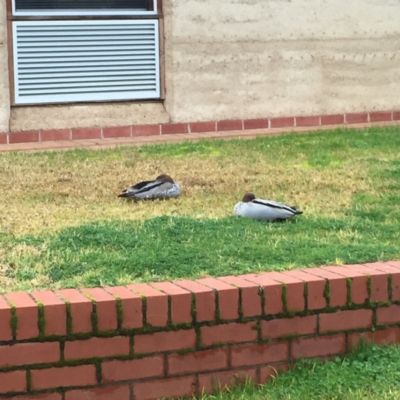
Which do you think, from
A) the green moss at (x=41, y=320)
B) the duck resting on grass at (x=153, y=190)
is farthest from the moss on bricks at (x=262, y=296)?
the duck resting on grass at (x=153, y=190)

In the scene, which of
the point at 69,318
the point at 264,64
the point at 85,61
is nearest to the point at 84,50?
the point at 85,61

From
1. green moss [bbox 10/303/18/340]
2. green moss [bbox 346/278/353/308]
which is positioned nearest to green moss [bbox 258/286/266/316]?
green moss [bbox 346/278/353/308]

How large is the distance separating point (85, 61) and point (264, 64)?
218 cm

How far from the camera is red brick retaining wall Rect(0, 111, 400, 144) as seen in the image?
1009cm

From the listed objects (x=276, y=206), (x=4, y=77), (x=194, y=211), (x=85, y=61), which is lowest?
Result: (x=194, y=211)

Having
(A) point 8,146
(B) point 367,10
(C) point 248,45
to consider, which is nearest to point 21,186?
(A) point 8,146

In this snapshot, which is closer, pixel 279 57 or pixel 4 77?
pixel 4 77

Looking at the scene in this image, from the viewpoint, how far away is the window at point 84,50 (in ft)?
34.0

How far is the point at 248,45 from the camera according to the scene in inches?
437

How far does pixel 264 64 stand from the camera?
11.2 meters

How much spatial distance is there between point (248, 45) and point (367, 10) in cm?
171

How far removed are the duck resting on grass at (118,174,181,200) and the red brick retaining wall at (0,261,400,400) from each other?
7.23 feet

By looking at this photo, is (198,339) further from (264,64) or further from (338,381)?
(264,64)

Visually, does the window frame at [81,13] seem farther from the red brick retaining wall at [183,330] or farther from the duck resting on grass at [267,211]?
the red brick retaining wall at [183,330]
